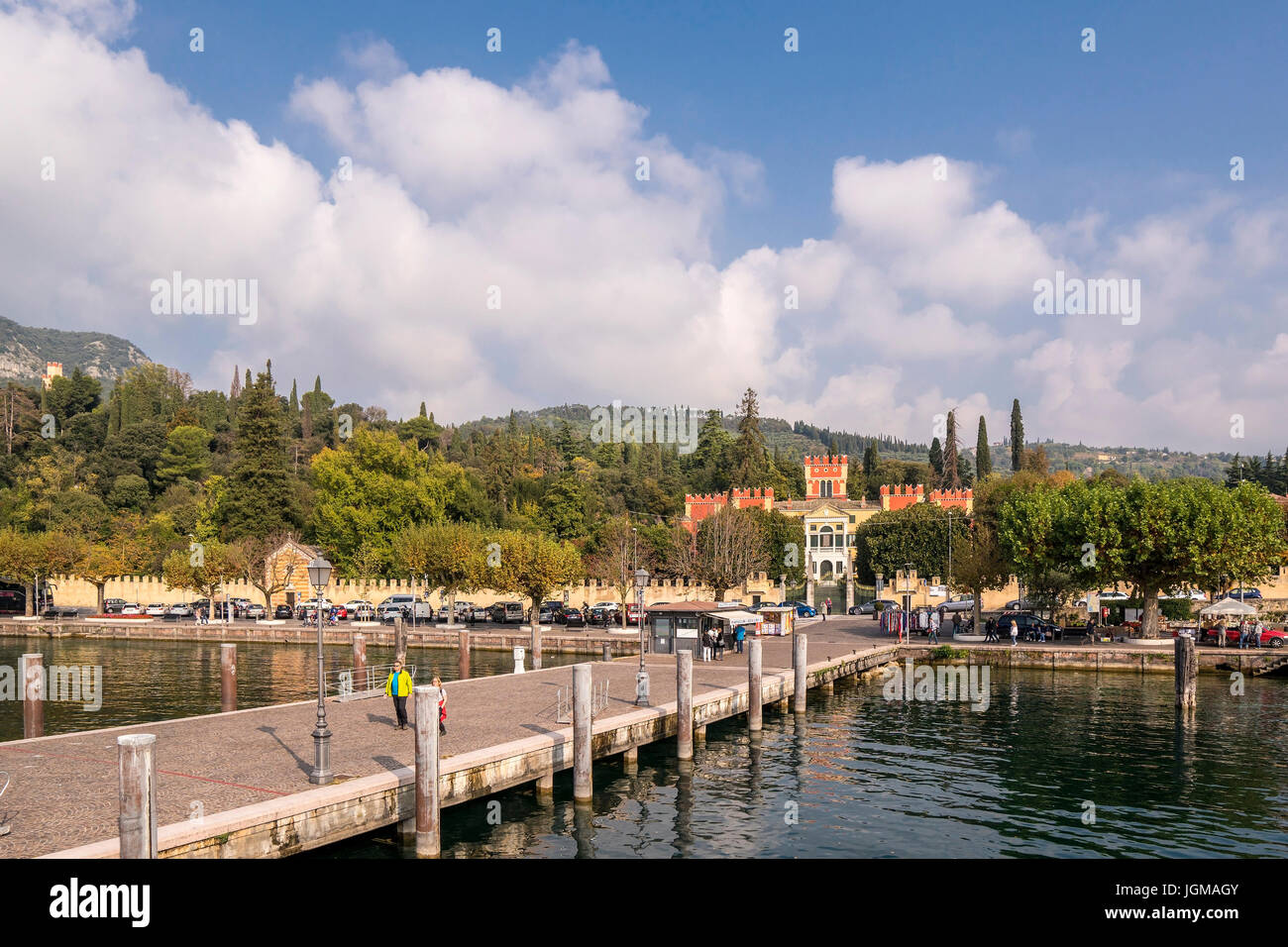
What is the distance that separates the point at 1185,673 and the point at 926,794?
17.4 m

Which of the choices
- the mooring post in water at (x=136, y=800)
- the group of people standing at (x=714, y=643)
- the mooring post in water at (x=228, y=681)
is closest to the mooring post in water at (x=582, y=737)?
the mooring post in water at (x=136, y=800)

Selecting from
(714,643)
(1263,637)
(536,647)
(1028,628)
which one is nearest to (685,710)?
(536,647)

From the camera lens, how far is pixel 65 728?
29.9 m

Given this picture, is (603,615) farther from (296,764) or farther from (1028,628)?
(296,764)

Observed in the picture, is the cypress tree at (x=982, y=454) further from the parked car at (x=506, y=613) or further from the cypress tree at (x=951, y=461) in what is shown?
the parked car at (x=506, y=613)

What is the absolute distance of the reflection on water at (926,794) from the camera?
19.0 metres

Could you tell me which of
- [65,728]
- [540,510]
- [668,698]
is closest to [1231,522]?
[668,698]

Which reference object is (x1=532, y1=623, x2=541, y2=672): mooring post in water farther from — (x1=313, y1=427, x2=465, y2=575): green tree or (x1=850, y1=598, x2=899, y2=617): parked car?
(x1=313, y1=427, x2=465, y2=575): green tree

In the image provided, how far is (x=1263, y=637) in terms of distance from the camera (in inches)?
1965

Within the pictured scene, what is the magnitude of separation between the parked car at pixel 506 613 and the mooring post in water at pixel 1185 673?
4583 cm

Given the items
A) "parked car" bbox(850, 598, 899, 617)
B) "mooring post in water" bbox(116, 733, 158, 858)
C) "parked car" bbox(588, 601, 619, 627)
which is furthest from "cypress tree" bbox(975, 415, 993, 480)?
"mooring post in water" bbox(116, 733, 158, 858)

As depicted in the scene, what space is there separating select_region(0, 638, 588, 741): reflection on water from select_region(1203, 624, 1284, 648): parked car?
34.5 m

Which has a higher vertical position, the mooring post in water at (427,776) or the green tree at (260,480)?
the green tree at (260,480)
